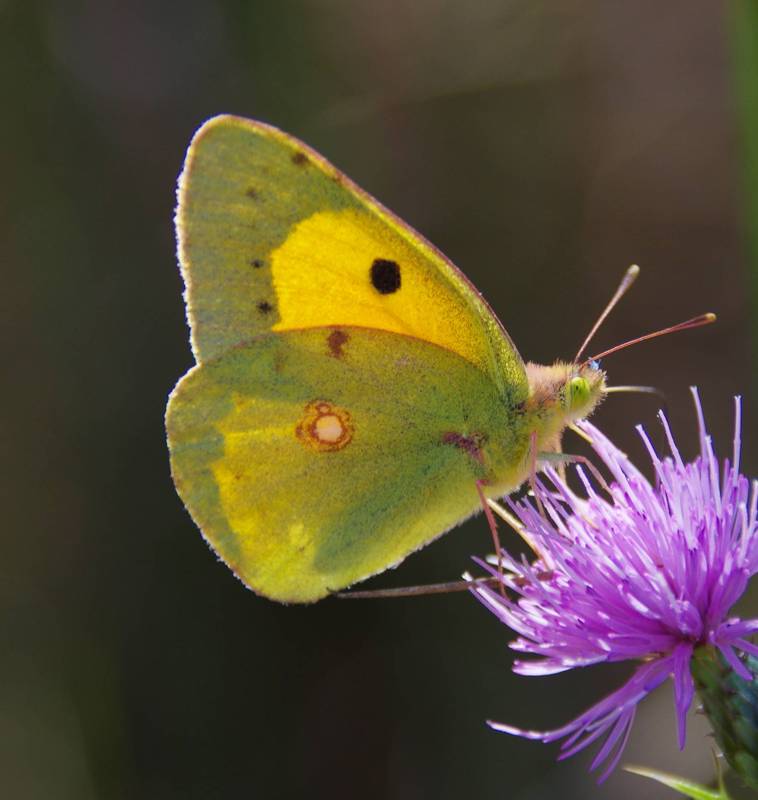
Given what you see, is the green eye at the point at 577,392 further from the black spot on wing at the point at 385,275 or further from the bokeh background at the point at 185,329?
the bokeh background at the point at 185,329

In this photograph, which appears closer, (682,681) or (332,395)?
(682,681)

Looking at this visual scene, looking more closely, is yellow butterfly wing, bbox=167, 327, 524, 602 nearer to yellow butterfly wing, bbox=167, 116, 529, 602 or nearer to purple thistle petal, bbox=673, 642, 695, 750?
yellow butterfly wing, bbox=167, 116, 529, 602

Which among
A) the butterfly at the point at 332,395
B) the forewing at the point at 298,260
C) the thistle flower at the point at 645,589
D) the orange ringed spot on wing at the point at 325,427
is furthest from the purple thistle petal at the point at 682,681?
the orange ringed spot on wing at the point at 325,427

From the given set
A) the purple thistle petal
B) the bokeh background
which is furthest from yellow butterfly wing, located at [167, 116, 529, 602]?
the bokeh background

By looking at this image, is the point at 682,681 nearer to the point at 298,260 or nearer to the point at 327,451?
the point at 327,451

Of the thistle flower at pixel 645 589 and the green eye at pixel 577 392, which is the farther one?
the green eye at pixel 577 392

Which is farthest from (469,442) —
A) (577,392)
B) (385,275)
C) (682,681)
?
(682,681)

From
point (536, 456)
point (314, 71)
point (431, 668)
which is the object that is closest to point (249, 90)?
point (314, 71)
